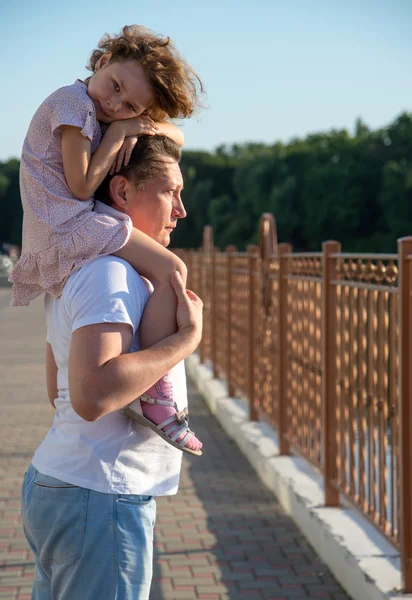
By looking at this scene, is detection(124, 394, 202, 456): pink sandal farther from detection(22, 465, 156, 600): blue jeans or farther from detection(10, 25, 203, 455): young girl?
detection(22, 465, 156, 600): blue jeans

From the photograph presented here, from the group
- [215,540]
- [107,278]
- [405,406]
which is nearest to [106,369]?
[107,278]

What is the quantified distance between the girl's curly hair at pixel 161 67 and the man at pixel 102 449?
8.0 inches

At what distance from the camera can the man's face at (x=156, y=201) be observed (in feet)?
7.20

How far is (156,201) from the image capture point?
2.21 m

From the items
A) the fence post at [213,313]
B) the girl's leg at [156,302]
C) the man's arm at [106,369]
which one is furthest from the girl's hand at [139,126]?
the fence post at [213,313]

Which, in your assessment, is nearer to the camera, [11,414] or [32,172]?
[32,172]

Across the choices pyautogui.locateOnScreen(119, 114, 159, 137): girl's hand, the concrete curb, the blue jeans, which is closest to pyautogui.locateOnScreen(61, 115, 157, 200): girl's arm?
pyautogui.locateOnScreen(119, 114, 159, 137): girl's hand

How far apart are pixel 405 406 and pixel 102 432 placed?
207 cm

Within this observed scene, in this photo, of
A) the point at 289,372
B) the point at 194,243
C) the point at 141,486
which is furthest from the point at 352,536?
the point at 194,243

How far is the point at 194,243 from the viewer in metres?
121

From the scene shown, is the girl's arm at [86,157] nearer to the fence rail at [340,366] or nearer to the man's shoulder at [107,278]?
the man's shoulder at [107,278]

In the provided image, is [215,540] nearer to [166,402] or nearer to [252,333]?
[252,333]

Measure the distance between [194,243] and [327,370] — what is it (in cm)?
11604

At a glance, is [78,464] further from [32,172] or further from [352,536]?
[352,536]
